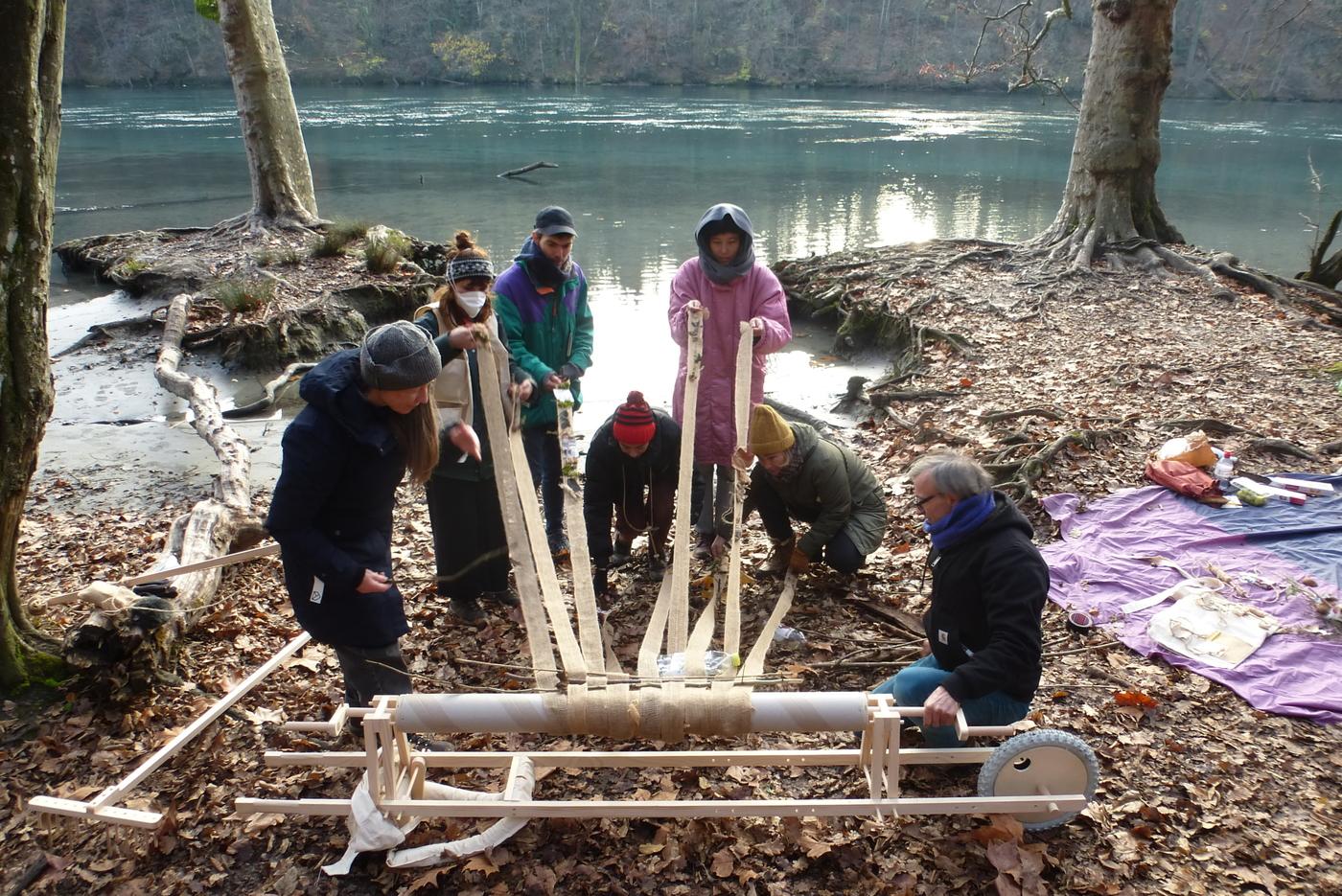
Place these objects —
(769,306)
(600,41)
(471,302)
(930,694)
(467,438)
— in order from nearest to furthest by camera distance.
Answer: (930,694), (467,438), (471,302), (769,306), (600,41)

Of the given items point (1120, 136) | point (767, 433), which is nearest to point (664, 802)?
point (767, 433)

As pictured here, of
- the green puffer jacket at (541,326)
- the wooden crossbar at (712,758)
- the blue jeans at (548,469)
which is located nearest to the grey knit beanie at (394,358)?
the wooden crossbar at (712,758)

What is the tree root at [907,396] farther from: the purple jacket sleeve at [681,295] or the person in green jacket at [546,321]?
the person in green jacket at [546,321]

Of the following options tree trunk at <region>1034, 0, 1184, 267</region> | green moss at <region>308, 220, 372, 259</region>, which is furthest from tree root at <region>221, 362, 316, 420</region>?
tree trunk at <region>1034, 0, 1184, 267</region>

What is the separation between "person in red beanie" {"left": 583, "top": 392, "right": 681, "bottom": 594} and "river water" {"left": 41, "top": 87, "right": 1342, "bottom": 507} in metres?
3.25

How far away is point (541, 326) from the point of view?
4.34 metres

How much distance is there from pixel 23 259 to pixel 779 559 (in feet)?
11.8

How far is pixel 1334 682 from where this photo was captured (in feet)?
11.5

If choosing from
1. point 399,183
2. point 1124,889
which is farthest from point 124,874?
point 399,183

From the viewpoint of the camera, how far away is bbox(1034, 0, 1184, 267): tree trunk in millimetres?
9742

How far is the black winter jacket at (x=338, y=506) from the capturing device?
8.47ft

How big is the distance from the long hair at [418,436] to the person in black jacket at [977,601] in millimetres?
1658

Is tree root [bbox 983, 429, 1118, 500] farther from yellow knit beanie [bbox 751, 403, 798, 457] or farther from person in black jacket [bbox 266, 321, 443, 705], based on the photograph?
person in black jacket [bbox 266, 321, 443, 705]

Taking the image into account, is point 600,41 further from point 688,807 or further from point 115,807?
point 688,807
